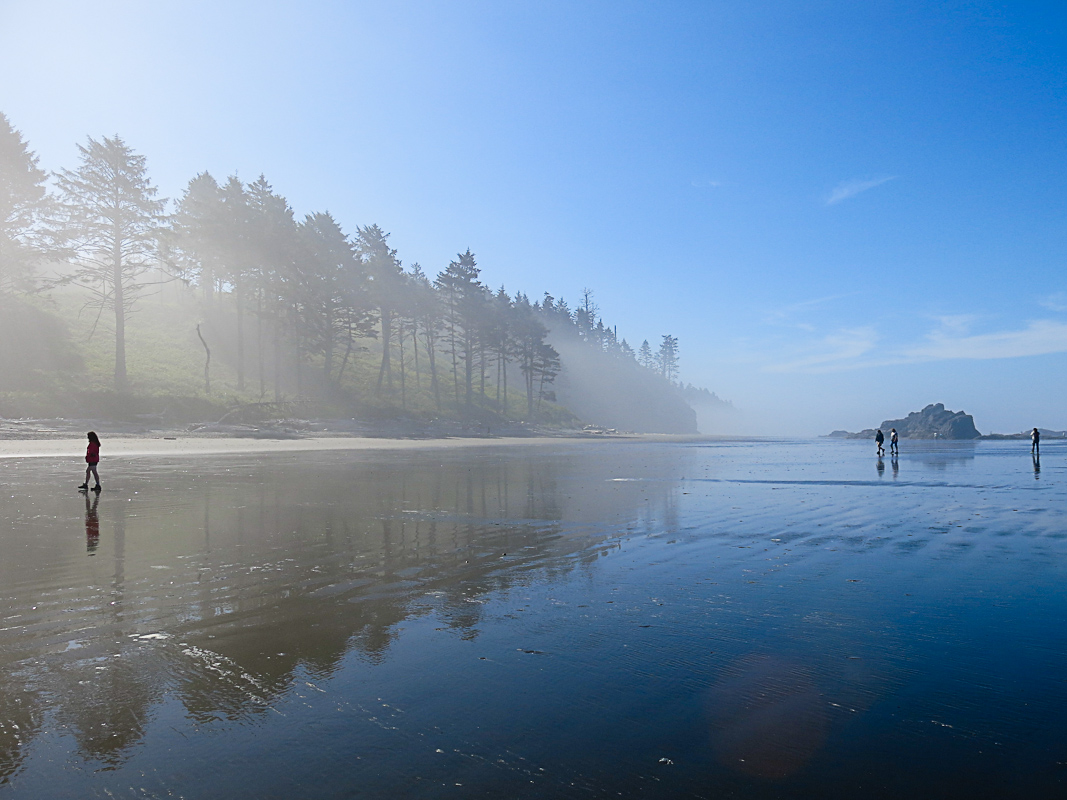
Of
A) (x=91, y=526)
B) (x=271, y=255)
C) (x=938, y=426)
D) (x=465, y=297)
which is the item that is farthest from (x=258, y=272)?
(x=938, y=426)

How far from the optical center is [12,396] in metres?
39.1

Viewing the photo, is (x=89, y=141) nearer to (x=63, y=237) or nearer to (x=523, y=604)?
(x=63, y=237)

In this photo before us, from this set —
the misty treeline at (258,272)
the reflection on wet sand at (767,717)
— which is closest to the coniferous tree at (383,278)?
the misty treeline at (258,272)

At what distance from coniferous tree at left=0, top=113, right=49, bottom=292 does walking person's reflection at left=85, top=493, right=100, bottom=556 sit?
46810mm

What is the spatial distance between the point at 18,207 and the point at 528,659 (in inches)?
2535

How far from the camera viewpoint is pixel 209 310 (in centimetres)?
7462

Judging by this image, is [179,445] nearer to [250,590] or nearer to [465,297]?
[250,590]

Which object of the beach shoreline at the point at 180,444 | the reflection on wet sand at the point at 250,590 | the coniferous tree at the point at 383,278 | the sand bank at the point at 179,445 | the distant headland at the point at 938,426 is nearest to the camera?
the reflection on wet sand at the point at 250,590

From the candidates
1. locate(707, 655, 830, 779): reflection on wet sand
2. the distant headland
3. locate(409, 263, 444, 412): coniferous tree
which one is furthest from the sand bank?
the distant headland

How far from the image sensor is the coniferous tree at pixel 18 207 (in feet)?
163

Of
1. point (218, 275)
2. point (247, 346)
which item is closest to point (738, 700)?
point (218, 275)

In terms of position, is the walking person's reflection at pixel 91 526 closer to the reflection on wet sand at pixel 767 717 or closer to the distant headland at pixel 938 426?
the reflection on wet sand at pixel 767 717

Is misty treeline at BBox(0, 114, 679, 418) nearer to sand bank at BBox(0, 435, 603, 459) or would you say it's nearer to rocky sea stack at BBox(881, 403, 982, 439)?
sand bank at BBox(0, 435, 603, 459)

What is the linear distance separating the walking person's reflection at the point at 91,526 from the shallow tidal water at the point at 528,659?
9 cm
